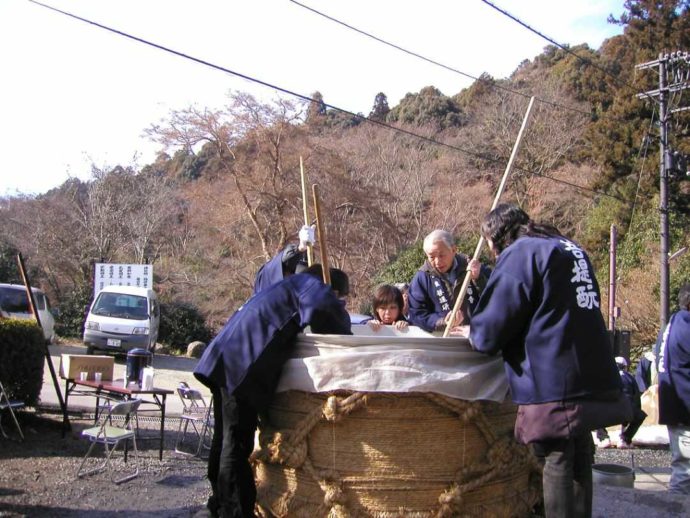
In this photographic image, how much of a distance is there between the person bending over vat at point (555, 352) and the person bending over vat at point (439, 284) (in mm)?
1481

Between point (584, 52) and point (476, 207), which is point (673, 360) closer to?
point (476, 207)

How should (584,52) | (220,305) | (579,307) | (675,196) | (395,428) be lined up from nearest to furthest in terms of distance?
(579,307), (395,428), (220,305), (675,196), (584,52)

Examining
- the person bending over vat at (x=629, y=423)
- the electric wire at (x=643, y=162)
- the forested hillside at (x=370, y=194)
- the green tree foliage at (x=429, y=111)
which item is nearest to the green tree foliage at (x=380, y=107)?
the green tree foliage at (x=429, y=111)

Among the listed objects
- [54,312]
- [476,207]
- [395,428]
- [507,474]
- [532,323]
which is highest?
[476,207]

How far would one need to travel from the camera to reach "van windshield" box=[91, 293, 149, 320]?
16.7m

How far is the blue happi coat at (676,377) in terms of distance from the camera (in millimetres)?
4777

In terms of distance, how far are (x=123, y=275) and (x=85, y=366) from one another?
44.2ft

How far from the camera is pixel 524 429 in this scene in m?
2.71

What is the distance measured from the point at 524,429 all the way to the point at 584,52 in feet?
113

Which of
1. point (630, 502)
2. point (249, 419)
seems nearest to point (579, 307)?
point (249, 419)

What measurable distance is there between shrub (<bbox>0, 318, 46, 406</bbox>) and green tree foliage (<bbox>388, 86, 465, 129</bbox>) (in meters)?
26.1

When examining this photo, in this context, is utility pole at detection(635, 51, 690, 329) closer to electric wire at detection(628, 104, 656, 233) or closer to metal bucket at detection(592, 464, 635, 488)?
electric wire at detection(628, 104, 656, 233)

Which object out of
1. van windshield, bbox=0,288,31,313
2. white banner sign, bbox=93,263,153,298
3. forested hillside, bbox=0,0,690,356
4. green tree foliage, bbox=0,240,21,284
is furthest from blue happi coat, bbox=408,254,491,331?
green tree foliage, bbox=0,240,21,284

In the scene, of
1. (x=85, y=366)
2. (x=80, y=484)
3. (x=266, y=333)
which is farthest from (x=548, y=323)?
(x=85, y=366)
